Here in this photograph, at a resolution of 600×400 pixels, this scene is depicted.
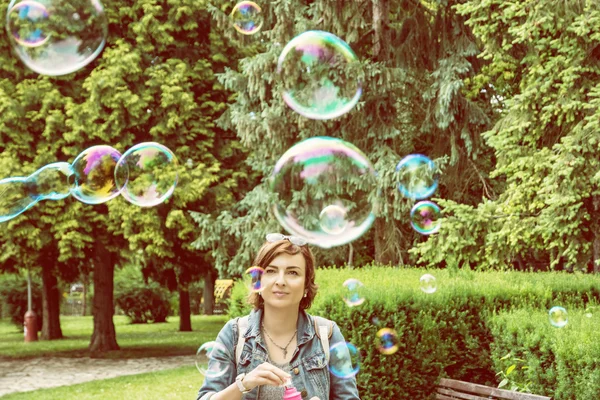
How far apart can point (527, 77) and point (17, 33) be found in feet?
28.1

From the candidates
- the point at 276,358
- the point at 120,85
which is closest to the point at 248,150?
the point at 120,85

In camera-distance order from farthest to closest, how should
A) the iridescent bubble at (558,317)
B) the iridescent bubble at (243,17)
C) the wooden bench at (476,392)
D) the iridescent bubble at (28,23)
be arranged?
the iridescent bubble at (243,17) < the iridescent bubble at (28,23) < the iridescent bubble at (558,317) < the wooden bench at (476,392)

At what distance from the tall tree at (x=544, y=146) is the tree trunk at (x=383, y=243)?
10.1ft

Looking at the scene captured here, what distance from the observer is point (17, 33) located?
750 centimetres

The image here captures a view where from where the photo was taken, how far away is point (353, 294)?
7.84m

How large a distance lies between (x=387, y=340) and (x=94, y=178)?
3.23 meters

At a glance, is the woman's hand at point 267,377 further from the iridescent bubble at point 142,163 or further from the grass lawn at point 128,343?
the grass lawn at point 128,343

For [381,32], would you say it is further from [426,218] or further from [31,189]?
[31,189]

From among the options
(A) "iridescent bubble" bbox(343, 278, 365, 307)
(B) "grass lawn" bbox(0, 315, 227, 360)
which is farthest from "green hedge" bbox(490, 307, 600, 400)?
(B) "grass lawn" bbox(0, 315, 227, 360)

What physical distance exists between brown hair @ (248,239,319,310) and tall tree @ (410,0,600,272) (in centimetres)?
781

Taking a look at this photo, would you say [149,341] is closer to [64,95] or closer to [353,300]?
[64,95]

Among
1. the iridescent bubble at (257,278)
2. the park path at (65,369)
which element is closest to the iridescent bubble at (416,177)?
the park path at (65,369)

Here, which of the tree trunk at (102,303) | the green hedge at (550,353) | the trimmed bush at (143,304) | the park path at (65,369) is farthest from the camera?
the trimmed bush at (143,304)

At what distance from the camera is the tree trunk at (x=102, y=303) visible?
18844 mm
